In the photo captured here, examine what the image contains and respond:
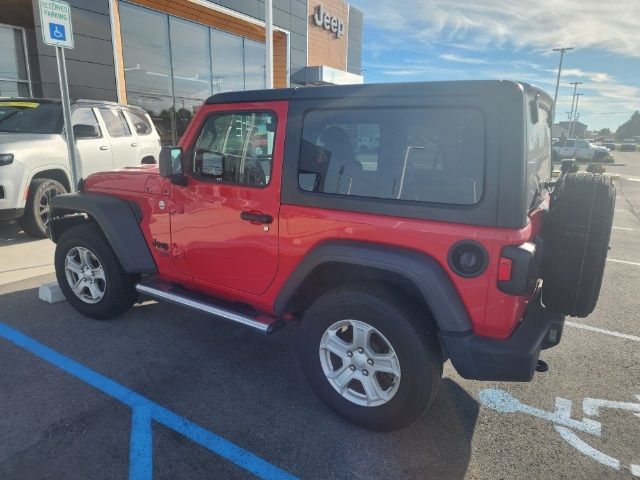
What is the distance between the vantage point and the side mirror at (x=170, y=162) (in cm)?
301

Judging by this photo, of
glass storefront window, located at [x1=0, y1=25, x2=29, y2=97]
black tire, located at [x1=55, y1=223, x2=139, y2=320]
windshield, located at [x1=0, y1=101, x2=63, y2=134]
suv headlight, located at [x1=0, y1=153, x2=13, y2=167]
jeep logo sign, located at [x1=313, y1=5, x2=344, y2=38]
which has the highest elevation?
jeep logo sign, located at [x1=313, y1=5, x2=344, y2=38]

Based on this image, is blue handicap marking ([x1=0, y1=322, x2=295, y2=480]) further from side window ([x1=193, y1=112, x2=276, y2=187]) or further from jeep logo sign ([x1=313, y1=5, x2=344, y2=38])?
jeep logo sign ([x1=313, y1=5, x2=344, y2=38])

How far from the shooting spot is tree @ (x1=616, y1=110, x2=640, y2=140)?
333 ft

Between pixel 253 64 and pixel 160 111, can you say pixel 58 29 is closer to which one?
pixel 160 111

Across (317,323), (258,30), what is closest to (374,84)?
(317,323)

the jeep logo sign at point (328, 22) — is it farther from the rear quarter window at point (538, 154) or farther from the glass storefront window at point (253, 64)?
the rear quarter window at point (538, 154)

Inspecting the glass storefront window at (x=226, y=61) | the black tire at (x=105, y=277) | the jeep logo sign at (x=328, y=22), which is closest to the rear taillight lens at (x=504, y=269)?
the black tire at (x=105, y=277)

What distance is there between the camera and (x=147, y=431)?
250 centimetres

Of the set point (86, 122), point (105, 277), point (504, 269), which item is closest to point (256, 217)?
point (504, 269)

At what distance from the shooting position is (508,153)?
2.06m

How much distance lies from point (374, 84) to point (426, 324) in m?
1.33

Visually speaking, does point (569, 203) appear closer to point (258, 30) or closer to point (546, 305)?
point (546, 305)

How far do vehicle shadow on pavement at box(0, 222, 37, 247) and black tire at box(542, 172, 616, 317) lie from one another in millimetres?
6745

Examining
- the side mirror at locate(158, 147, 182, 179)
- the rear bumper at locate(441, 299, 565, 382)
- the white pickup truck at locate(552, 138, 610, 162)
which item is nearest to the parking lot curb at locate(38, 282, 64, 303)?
the side mirror at locate(158, 147, 182, 179)
